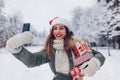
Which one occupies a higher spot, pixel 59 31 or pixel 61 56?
pixel 59 31

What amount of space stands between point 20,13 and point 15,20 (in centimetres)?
197

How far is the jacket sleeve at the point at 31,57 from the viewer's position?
3.68 meters

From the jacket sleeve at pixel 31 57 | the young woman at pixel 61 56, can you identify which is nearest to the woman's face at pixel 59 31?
the young woman at pixel 61 56

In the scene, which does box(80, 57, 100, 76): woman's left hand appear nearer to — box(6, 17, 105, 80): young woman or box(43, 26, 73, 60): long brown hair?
→ box(6, 17, 105, 80): young woman

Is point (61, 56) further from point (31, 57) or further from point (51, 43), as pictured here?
point (31, 57)

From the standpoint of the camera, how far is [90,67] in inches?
156

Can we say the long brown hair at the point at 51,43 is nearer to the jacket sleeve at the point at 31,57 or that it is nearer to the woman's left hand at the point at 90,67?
the jacket sleeve at the point at 31,57

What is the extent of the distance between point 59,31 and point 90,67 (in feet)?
2.28

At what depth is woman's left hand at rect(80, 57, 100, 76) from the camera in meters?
3.93

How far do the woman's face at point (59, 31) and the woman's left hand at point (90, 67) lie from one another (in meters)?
0.55

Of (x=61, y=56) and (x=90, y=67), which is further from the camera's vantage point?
(x=61, y=56)

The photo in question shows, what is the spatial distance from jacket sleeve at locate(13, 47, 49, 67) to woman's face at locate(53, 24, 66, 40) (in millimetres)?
308

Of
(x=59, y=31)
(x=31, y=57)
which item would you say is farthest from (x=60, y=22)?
(x=31, y=57)

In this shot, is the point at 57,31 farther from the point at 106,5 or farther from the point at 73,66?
the point at 106,5
